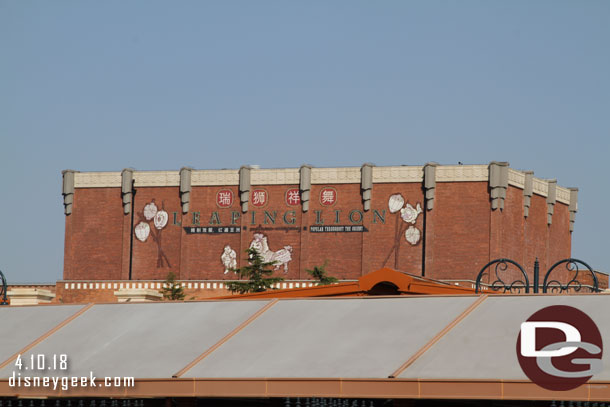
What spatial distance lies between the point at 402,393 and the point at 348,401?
1.95 meters

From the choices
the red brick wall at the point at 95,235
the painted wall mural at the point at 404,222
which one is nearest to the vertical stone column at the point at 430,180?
the painted wall mural at the point at 404,222

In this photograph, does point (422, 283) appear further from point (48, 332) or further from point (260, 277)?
point (260, 277)

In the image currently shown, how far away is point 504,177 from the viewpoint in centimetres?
6588

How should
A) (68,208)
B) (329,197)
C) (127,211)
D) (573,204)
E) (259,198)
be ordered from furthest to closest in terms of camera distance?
(573,204), (68,208), (127,211), (259,198), (329,197)

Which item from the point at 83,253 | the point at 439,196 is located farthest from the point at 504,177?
the point at 83,253

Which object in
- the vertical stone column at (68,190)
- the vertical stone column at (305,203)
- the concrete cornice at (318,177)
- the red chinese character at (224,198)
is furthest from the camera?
the vertical stone column at (68,190)

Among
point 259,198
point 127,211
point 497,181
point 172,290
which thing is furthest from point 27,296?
point 127,211

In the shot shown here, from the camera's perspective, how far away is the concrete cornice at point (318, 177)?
2630 inches

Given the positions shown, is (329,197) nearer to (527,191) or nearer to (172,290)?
(527,191)

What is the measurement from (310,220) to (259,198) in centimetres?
348

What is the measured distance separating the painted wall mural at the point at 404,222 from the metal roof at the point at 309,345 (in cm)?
4595

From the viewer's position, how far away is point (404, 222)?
67312 mm

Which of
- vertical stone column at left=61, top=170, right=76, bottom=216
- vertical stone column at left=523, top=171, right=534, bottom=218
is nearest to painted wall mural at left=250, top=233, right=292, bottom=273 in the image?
vertical stone column at left=61, top=170, right=76, bottom=216

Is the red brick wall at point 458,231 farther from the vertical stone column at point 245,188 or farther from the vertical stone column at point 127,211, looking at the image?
the vertical stone column at point 127,211
